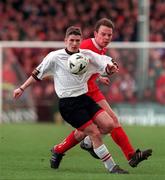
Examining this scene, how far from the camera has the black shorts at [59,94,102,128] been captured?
1130 cm

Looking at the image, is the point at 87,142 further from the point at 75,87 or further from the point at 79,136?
the point at 75,87

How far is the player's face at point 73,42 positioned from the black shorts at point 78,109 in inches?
24.8

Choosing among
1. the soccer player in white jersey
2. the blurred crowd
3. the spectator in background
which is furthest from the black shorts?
the spectator in background

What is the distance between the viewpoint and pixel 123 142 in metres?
11.8

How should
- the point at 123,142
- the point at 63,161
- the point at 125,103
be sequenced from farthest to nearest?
1. the point at 125,103
2. the point at 63,161
3. the point at 123,142

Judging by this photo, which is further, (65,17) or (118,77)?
(65,17)

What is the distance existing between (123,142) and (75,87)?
104cm

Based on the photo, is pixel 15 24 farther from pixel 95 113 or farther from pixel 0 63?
pixel 95 113

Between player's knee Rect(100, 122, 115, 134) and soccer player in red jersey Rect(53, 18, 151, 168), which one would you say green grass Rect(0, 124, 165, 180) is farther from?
player's knee Rect(100, 122, 115, 134)

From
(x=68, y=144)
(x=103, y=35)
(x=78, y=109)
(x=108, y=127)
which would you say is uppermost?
(x=103, y=35)

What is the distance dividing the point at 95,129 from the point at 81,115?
0.28 m

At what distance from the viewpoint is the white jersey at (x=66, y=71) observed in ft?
37.6

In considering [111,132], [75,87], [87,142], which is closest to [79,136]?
[111,132]

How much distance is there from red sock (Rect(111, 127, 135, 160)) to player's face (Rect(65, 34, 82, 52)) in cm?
131
